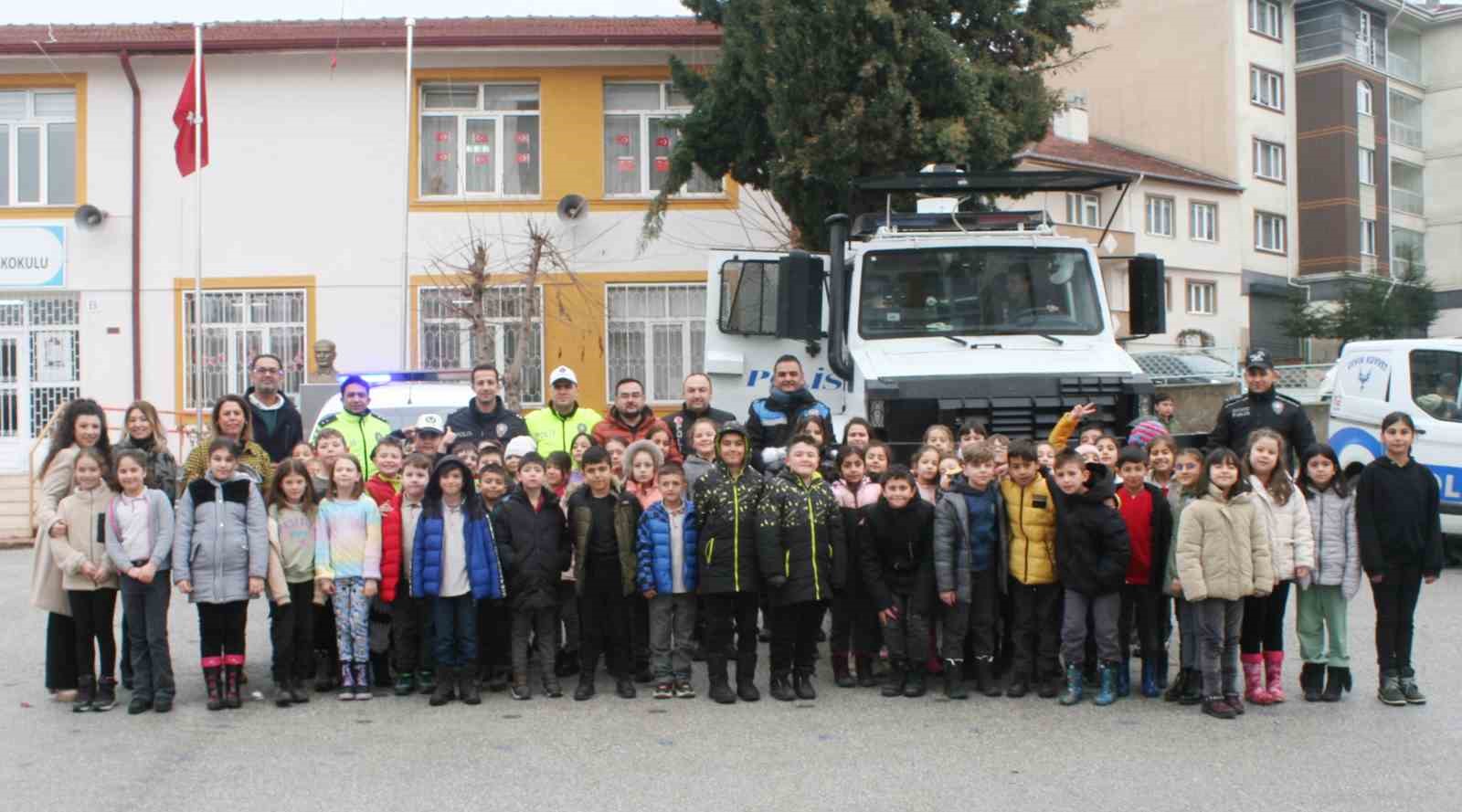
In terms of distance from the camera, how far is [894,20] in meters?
16.4

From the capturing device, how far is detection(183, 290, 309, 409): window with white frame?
21.2m

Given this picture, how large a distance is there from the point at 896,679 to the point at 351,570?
121 inches

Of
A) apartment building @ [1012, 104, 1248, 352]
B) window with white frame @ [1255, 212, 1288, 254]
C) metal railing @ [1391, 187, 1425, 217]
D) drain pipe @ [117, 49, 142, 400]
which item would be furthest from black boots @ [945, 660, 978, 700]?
metal railing @ [1391, 187, 1425, 217]

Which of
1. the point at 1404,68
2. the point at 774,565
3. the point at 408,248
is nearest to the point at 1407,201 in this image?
the point at 1404,68

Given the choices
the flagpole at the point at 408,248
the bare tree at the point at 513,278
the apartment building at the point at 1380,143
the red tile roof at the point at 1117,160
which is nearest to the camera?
the flagpole at the point at 408,248

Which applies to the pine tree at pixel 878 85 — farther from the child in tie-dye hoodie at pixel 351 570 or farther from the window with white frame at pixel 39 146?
the window with white frame at pixel 39 146

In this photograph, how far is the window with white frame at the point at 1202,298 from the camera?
1702 inches

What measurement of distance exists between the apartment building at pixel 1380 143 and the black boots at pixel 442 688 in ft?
134

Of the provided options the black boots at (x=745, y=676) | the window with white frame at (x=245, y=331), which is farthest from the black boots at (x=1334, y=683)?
the window with white frame at (x=245, y=331)

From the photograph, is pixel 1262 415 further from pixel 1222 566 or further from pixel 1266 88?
pixel 1266 88

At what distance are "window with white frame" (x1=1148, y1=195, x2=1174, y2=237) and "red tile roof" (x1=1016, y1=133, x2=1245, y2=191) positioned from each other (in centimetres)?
72

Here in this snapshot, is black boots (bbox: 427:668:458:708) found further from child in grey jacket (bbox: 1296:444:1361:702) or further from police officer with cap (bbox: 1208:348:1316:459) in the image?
police officer with cap (bbox: 1208:348:1316:459)

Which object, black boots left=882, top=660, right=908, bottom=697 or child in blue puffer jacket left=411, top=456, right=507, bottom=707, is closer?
child in blue puffer jacket left=411, top=456, right=507, bottom=707

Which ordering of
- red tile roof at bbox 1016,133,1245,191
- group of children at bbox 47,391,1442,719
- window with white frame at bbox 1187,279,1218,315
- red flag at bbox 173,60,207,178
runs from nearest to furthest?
group of children at bbox 47,391,1442,719, red flag at bbox 173,60,207,178, red tile roof at bbox 1016,133,1245,191, window with white frame at bbox 1187,279,1218,315
